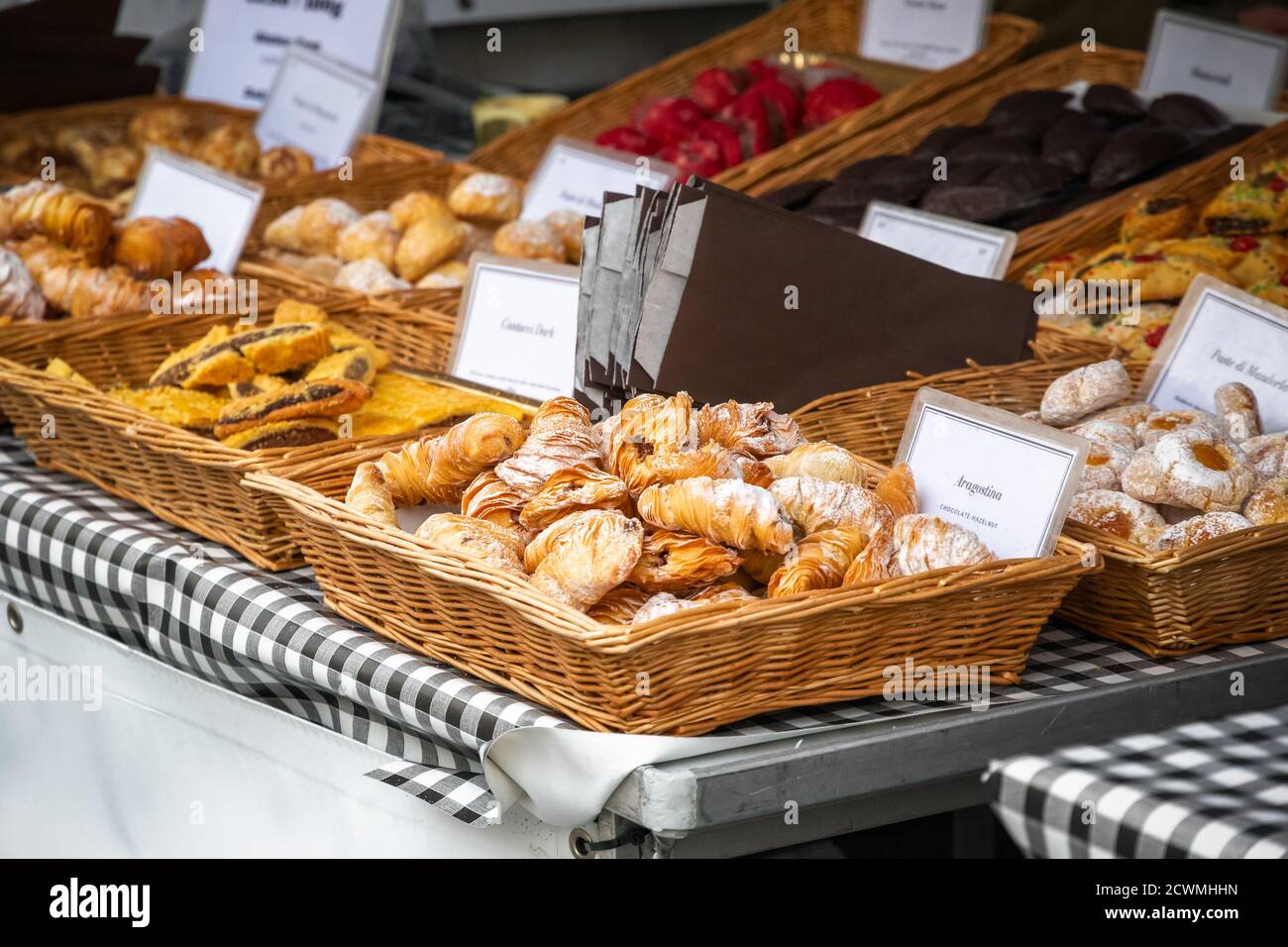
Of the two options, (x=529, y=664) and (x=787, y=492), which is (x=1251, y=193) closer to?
(x=787, y=492)

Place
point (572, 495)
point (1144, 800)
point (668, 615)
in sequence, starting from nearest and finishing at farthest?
point (1144, 800) → point (668, 615) → point (572, 495)

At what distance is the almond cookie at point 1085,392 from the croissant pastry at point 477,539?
2.93 ft

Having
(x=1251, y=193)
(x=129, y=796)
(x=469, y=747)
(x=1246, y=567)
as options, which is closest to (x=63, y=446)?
(x=129, y=796)

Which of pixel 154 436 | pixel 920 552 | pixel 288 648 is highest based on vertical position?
pixel 920 552

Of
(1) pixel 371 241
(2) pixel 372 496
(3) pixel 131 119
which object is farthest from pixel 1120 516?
(3) pixel 131 119

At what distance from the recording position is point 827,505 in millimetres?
1656

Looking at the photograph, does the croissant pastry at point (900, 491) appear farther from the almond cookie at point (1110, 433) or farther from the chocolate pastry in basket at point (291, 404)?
the chocolate pastry in basket at point (291, 404)

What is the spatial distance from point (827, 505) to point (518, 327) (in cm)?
95

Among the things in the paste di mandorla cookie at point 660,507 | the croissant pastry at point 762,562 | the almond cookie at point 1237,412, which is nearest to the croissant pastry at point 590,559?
the paste di mandorla cookie at point 660,507

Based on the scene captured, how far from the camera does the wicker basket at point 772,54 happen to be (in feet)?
11.0

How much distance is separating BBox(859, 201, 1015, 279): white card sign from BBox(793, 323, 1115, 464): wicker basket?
1.17ft

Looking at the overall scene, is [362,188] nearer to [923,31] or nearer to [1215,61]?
[923,31]

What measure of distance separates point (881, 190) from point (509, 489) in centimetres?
151

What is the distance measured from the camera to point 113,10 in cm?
412
